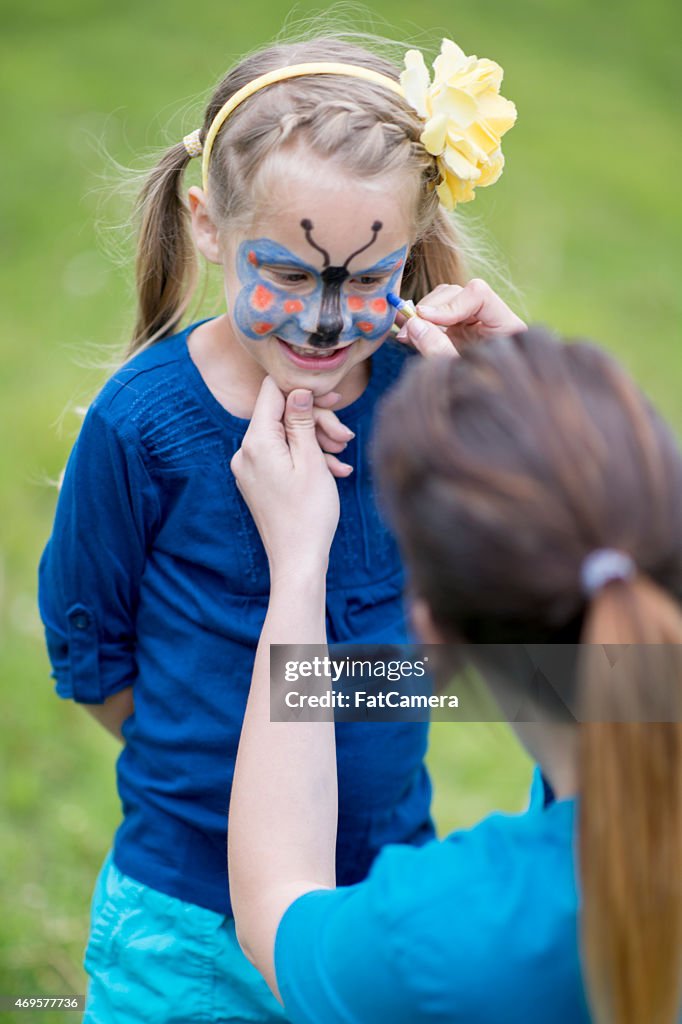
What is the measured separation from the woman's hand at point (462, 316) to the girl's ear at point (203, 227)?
32 centimetres

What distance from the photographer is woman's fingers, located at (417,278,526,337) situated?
1.88m

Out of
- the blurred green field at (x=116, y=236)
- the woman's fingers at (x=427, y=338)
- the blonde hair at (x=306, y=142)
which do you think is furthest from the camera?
the blurred green field at (x=116, y=236)

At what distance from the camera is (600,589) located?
44.9 inches

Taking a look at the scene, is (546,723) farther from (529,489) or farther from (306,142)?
(306,142)

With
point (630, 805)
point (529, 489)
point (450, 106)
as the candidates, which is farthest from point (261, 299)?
point (630, 805)

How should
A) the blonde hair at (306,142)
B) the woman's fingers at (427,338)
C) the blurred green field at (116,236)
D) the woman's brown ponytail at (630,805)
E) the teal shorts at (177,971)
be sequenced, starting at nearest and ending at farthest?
the woman's brown ponytail at (630,805)
the blonde hair at (306,142)
the woman's fingers at (427,338)
the teal shorts at (177,971)
the blurred green field at (116,236)

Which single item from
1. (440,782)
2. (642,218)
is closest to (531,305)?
(642,218)

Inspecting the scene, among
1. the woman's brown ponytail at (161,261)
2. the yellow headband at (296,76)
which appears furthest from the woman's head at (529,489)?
the woman's brown ponytail at (161,261)

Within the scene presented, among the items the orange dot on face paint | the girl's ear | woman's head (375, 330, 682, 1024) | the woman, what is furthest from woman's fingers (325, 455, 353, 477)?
woman's head (375, 330, 682, 1024)

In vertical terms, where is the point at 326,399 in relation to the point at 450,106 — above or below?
below

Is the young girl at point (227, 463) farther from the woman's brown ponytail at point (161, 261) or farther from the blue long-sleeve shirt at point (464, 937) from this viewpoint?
the blue long-sleeve shirt at point (464, 937)

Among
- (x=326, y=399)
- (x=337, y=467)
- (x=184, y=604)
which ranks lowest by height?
(x=184, y=604)

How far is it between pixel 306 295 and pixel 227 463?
296mm

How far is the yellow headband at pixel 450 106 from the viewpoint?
1.73 metres
